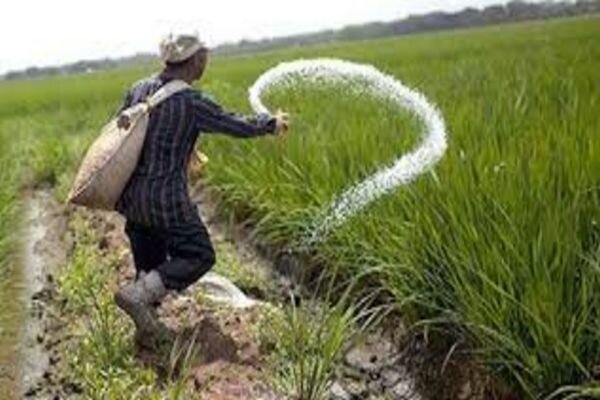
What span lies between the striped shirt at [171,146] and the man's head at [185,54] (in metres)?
0.07

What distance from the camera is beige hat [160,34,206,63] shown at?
3625 millimetres

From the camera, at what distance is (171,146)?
3.68 m

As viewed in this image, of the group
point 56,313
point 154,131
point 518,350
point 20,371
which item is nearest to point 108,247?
point 56,313

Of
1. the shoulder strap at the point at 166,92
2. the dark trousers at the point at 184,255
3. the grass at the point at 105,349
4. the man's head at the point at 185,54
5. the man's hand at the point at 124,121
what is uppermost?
the man's head at the point at 185,54

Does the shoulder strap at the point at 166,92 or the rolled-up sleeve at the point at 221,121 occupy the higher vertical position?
the shoulder strap at the point at 166,92

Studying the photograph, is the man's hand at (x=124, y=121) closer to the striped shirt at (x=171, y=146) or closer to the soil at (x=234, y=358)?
the striped shirt at (x=171, y=146)

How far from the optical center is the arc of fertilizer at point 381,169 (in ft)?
12.9

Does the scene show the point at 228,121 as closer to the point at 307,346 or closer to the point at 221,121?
the point at 221,121

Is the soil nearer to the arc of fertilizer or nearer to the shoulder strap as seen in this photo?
the arc of fertilizer

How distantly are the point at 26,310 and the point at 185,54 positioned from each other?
201cm

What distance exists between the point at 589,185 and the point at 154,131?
1562 millimetres

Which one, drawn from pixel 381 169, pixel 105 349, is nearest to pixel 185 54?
pixel 105 349

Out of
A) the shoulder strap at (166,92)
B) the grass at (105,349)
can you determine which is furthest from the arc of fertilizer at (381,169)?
the grass at (105,349)

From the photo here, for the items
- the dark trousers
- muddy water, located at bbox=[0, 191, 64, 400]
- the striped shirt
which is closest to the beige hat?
the striped shirt
